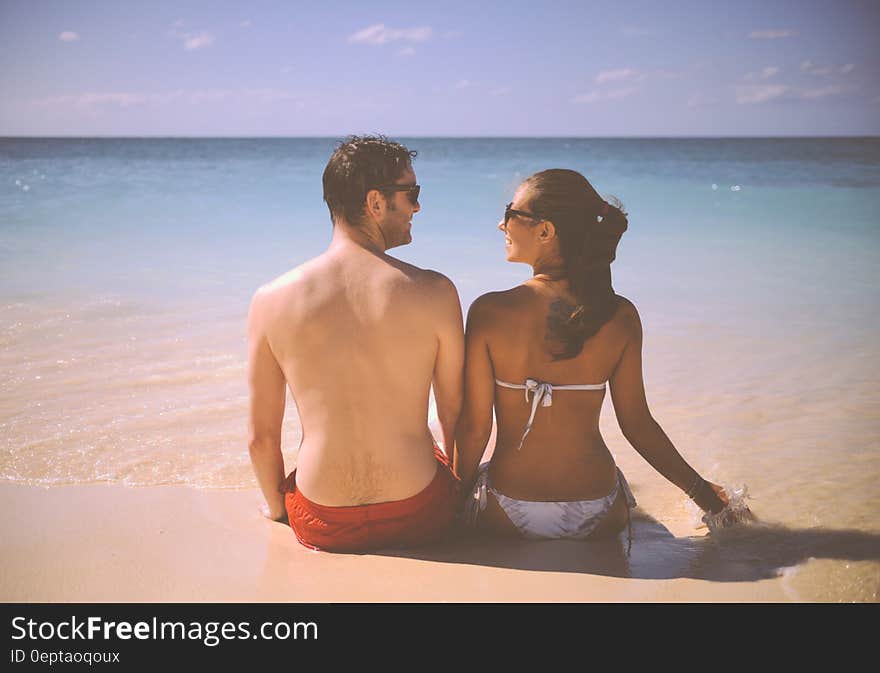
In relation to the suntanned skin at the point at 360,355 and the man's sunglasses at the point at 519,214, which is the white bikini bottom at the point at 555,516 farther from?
the man's sunglasses at the point at 519,214

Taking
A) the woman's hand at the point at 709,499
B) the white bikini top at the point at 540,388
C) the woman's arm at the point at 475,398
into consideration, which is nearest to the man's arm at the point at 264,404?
the woman's arm at the point at 475,398

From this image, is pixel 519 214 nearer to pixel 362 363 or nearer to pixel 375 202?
pixel 375 202

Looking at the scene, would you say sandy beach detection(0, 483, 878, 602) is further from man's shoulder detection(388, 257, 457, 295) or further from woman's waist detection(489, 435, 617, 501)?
man's shoulder detection(388, 257, 457, 295)

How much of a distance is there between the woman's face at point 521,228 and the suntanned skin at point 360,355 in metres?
0.30

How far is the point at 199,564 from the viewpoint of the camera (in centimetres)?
239

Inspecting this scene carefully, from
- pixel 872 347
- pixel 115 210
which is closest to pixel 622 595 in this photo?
pixel 872 347

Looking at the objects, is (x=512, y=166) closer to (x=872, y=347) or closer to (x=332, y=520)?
(x=872, y=347)

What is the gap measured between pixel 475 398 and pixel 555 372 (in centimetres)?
30

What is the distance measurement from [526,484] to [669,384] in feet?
7.50

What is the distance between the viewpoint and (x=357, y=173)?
237 centimetres

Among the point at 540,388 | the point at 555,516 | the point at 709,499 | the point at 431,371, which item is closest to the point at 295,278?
the point at 431,371

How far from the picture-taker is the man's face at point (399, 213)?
2422 mm

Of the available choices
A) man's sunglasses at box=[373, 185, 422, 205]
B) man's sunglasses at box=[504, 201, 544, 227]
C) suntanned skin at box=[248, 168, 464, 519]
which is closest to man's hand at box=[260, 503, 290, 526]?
suntanned skin at box=[248, 168, 464, 519]

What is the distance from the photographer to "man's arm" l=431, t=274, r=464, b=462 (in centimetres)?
233
